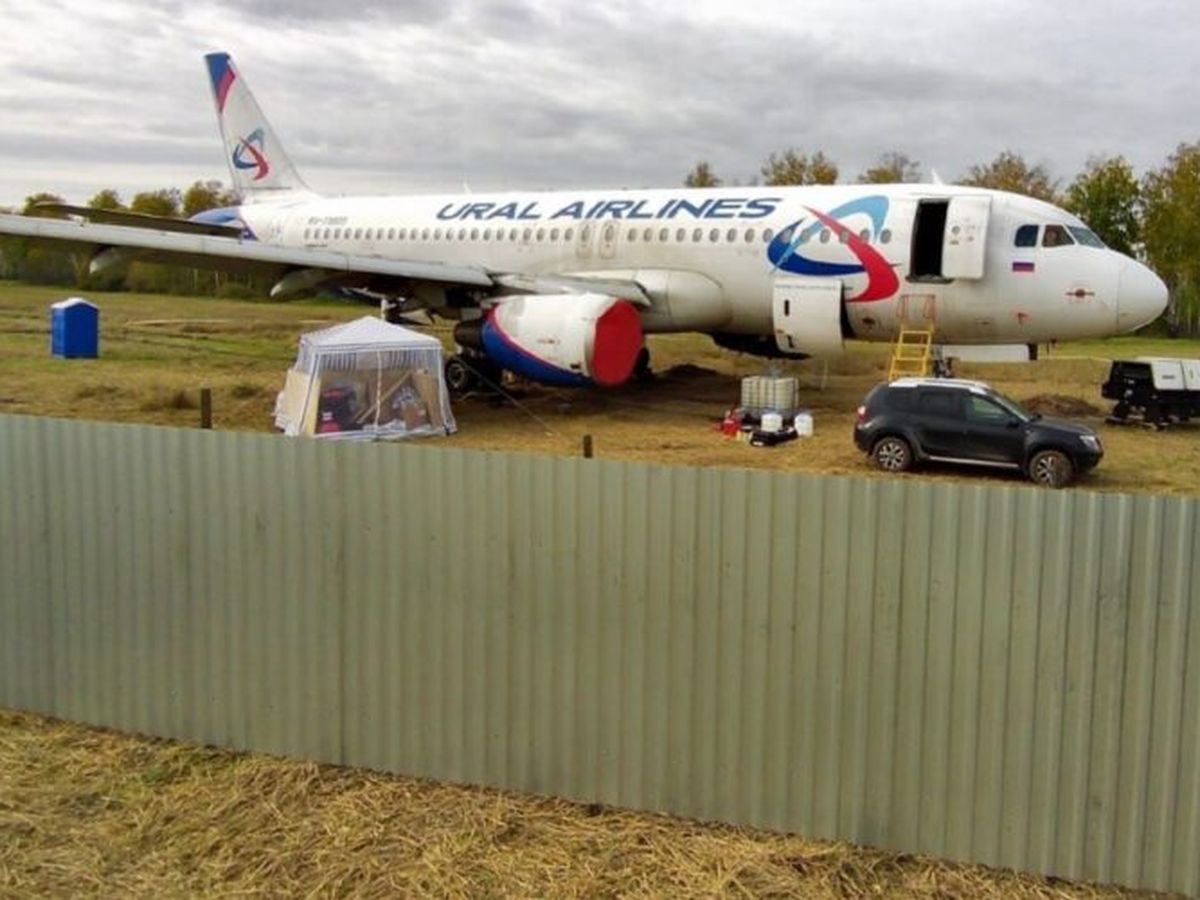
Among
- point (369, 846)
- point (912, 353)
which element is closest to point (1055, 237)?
point (912, 353)

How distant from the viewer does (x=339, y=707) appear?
20.2ft

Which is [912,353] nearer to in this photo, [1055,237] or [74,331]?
[1055,237]

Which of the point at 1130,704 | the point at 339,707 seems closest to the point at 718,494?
the point at 1130,704

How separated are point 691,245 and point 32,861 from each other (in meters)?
16.7

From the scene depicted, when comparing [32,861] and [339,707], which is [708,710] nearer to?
[339,707]

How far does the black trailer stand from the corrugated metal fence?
1548cm

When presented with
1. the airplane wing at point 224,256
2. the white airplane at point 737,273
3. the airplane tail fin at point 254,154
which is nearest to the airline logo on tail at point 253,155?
the airplane tail fin at point 254,154

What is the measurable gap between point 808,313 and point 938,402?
4.55 m

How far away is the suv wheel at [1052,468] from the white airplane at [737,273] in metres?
4.88

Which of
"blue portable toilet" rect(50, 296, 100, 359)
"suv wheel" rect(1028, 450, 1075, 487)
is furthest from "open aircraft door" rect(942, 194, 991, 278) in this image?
"blue portable toilet" rect(50, 296, 100, 359)

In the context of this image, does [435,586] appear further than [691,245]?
No

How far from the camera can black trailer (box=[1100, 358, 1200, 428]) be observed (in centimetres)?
1862

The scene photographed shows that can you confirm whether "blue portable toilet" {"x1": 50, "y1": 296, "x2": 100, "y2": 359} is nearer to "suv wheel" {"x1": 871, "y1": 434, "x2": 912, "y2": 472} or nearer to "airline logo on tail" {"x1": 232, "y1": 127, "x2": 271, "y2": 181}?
"airline logo on tail" {"x1": 232, "y1": 127, "x2": 271, "y2": 181}

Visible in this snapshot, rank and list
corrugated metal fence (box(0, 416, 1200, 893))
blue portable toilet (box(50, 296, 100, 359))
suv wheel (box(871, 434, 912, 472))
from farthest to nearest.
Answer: blue portable toilet (box(50, 296, 100, 359)) → suv wheel (box(871, 434, 912, 472)) → corrugated metal fence (box(0, 416, 1200, 893))
